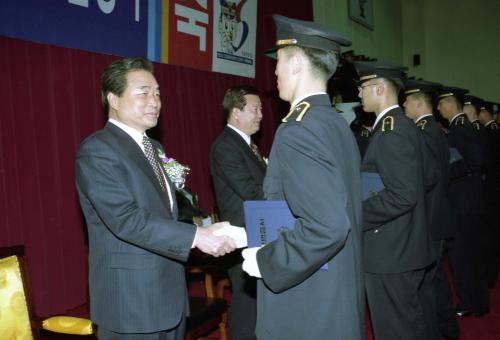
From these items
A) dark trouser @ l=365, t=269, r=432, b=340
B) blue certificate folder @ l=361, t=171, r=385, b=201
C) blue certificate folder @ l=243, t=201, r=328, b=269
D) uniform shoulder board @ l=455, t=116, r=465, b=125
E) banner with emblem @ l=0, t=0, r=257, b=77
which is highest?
banner with emblem @ l=0, t=0, r=257, b=77

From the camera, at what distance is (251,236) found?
59.3 inches

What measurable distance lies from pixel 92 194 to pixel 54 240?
2.27 m

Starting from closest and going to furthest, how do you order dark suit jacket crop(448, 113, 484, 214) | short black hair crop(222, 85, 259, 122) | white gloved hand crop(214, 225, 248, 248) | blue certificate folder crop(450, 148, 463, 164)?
white gloved hand crop(214, 225, 248, 248) → short black hair crop(222, 85, 259, 122) → blue certificate folder crop(450, 148, 463, 164) → dark suit jacket crop(448, 113, 484, 214)

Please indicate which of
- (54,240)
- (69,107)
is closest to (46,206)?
(54,240)

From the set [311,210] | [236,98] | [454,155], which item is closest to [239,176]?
[236,98]

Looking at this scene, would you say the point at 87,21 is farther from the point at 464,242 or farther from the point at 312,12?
the point at 312,12

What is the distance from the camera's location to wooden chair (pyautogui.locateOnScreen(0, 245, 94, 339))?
185 centimetres

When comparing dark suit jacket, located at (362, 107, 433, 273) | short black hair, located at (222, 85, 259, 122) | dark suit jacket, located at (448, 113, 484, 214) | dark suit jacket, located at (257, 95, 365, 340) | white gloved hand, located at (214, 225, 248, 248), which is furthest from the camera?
dark suit jacket, located at (448, 113, 484, 214)

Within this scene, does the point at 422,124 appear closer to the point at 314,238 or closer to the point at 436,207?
the point at 436,207

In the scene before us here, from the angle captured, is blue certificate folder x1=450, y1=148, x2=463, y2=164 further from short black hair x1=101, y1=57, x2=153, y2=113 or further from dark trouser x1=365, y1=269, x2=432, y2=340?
short black hair x1=101, y1=57, x2=153, y2=113

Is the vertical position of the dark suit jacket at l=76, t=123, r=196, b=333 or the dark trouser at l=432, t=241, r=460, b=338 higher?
the dark suit jacket at l=76, t=123, r=196, b=333

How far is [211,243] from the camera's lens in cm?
182

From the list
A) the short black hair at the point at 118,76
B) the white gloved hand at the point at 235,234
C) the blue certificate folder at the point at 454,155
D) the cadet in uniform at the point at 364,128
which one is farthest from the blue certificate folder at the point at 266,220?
the cadet in uniform at the point at 364,128

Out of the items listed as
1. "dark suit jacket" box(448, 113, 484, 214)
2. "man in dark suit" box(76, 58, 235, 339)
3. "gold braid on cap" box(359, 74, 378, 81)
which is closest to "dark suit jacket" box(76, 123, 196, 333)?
"man in dark suit" box(76, 58, 235, 339)
